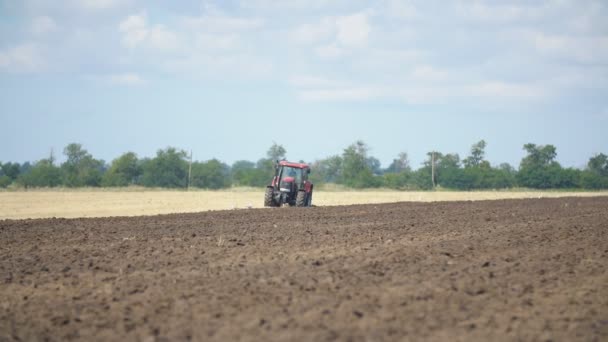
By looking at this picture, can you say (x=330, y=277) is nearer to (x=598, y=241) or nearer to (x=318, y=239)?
(x=318, y=239)

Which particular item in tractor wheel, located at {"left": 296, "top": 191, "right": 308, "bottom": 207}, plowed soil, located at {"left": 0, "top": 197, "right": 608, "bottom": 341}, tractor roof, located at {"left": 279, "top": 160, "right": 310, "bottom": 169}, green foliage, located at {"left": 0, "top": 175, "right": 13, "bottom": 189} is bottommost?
plowed soil, located at {"left": 0, "top": 197, "right": 608, "bottom": 341}

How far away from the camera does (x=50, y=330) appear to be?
308 inches

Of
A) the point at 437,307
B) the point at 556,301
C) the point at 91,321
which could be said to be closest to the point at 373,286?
the point at 437,307

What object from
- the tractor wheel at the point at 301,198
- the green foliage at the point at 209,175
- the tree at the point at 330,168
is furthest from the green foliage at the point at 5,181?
the tree at the point at 330,168

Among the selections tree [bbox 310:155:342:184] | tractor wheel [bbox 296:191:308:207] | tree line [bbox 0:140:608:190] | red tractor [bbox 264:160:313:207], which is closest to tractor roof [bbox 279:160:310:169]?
red tractor [bbox 264:160:313:207]

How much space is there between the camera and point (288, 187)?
30859 millimetres

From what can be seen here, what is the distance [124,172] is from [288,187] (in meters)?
48.4

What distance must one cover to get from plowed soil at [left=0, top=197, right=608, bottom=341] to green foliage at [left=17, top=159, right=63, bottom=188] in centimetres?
5540

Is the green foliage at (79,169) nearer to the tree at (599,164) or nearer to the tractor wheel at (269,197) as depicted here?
the tractor wheel at (269,197)

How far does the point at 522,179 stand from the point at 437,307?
80.6m

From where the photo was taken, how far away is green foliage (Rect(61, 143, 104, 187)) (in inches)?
2820

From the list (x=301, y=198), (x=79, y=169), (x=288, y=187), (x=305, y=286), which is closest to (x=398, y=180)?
(x=79, y=169)

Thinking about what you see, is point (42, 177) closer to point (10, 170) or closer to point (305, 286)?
point (10, 170)

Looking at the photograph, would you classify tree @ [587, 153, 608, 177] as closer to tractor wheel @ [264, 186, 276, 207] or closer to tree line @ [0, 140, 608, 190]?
tree line @ [0, 140, 608, 190]
